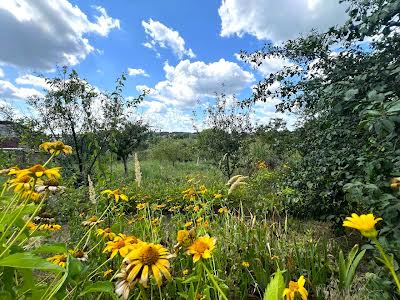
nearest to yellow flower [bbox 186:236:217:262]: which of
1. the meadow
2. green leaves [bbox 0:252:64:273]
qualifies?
the meadow

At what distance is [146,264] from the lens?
839 millimetres

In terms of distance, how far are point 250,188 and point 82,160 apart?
12.4ft

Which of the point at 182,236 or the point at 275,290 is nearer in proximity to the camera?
the point at 275,290

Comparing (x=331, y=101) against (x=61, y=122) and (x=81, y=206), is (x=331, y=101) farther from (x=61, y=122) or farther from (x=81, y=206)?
(x=61, y=122)

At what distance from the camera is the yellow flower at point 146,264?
2.67 ft

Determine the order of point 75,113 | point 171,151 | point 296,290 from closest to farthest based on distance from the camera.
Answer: point 296,290
point 75,113
point 171,151

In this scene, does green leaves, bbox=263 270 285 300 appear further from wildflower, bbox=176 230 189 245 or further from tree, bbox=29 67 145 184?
tree, bbox=29 67 145 184

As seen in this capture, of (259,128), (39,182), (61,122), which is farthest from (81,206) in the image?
(259,128)

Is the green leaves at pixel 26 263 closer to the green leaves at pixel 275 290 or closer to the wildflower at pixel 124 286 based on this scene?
the wildflower at pixel 124 286

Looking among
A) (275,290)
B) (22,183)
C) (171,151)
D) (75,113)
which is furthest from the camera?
(171,151)

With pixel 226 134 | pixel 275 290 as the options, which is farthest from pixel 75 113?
pixel 275 290

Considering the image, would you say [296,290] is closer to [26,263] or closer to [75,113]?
[26,263]

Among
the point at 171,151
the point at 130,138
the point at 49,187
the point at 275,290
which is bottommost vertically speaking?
the point at 171,151

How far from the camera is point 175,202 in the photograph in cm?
544
